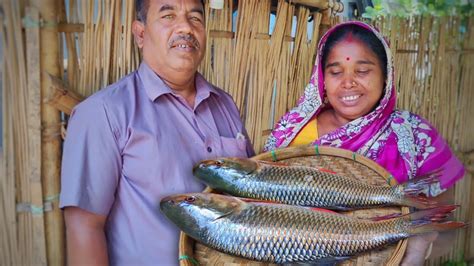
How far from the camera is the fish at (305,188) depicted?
3.80 ft

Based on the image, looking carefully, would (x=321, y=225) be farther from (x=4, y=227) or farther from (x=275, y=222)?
(x=4, y=227)

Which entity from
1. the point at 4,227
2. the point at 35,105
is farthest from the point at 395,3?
the point at 4,227

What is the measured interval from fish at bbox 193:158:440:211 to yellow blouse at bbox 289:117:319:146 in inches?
8.9

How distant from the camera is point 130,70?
3.89 feet

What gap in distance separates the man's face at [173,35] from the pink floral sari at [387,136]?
379mm

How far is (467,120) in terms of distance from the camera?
139cm

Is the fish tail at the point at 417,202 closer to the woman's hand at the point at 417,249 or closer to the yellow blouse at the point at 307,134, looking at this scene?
the woman's hand at the point at 417,249

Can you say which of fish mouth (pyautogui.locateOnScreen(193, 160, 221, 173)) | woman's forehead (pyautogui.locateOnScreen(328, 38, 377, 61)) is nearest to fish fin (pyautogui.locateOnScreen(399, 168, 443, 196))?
woman's forehead (pyautogui.locateOnScreen(328, 38, 377, 61))

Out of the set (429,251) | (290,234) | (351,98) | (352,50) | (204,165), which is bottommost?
(429,251)

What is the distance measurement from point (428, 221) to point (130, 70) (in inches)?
31.3

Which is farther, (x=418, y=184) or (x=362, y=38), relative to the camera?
(x=362, y=38)

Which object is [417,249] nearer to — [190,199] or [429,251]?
[429,251]

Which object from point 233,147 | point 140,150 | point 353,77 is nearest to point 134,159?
point 140,150

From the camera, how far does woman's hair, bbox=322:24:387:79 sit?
1.32 metres
